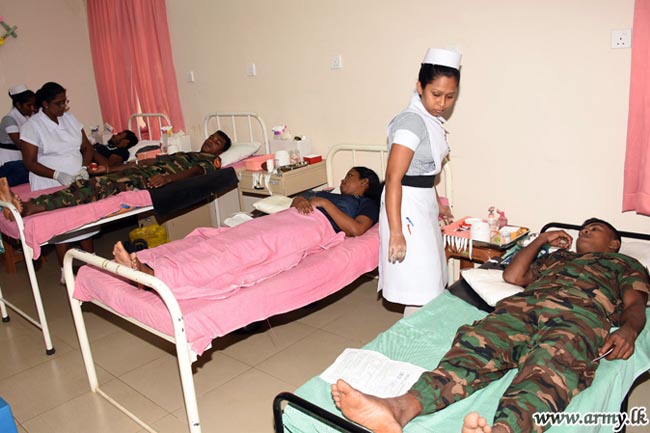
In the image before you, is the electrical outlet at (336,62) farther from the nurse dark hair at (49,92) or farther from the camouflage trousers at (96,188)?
the nurse dark hair at (49,92)

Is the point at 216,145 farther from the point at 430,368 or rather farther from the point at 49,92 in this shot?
the point at 430,368

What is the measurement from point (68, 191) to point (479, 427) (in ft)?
10.1

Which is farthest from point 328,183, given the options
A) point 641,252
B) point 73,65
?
point 73,65

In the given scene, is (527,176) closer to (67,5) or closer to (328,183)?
(328,183)

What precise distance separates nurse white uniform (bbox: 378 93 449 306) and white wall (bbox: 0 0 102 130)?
18.7 ft

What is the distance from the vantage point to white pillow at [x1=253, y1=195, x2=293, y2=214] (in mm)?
3580

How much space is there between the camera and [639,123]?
2.65m

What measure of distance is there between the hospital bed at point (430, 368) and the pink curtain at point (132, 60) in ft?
13.2

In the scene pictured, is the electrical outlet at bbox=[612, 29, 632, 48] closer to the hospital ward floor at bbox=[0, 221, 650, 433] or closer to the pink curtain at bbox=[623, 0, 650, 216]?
the pink curtain at bbox=[623, 0, 650, 216]

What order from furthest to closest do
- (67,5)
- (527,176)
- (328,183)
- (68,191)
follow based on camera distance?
(67,5) → (328,183) → (68,191) → (527,176)

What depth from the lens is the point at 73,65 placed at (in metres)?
6.76

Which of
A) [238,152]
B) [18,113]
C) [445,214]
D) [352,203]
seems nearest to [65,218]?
[238,152]

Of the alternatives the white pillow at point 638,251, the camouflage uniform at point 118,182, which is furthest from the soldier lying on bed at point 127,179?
the white pillow at point 638,251

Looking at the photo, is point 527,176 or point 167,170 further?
point 167,170
